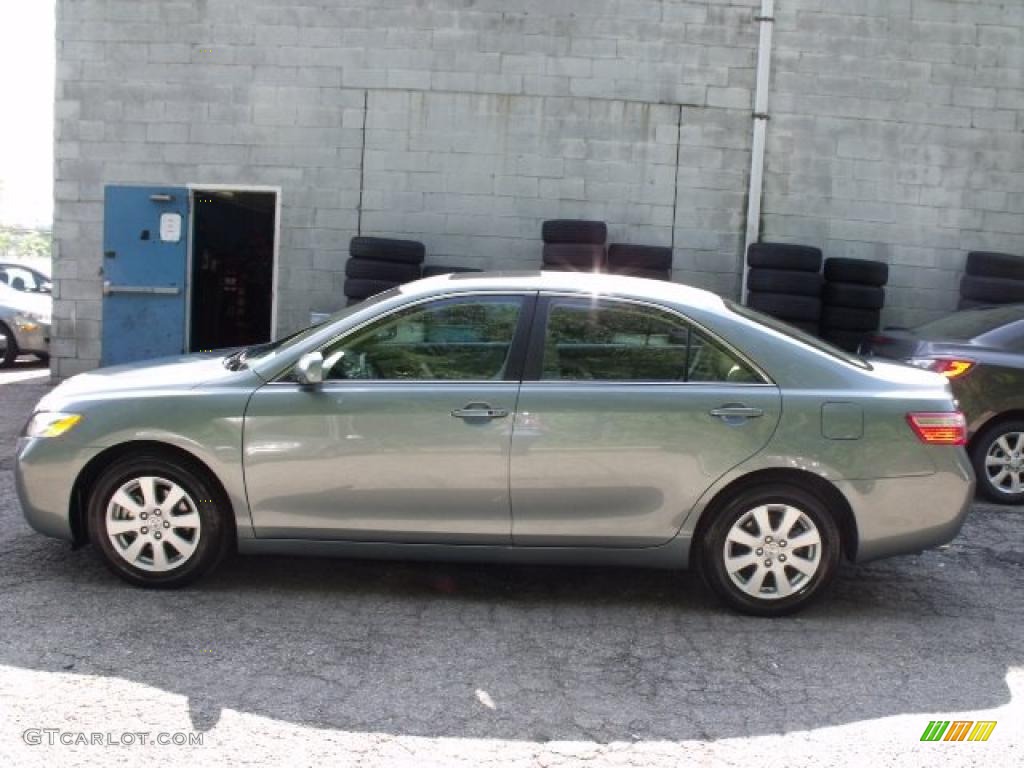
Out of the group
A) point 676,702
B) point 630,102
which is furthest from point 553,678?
point 630,102

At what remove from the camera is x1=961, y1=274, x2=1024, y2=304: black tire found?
9.96m

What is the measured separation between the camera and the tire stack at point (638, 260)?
9742 mm

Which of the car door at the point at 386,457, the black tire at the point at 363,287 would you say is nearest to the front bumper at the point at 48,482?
the car door at the point at 386,457

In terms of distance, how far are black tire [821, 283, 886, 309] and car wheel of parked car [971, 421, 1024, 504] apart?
2976 mm

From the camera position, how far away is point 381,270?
9.75 meters

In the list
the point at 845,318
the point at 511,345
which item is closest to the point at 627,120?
the point at 845,318

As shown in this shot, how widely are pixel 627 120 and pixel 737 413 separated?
263 inches

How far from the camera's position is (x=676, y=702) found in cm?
365

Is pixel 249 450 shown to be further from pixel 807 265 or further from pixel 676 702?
pixel 807 265

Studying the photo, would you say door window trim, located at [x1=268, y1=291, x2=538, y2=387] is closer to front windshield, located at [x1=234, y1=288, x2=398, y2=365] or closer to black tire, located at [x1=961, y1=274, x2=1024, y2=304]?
front windshield, located at [x1=234, y1=288, x2=398, y2=365]

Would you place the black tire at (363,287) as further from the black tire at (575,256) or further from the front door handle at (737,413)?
the front door handle at (737,413)

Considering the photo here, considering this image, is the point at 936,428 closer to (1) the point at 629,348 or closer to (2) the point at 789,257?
(1) the point at 629,348

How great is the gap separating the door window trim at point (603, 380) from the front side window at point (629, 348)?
1 cm

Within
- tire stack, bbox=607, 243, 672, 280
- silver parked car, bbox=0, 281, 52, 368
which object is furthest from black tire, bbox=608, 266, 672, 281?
silver parked car, bbox=0, 281, 52, 368
